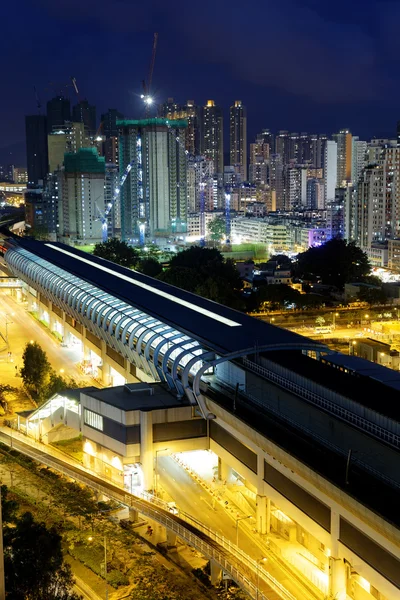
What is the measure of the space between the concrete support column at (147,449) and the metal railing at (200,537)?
0.19m

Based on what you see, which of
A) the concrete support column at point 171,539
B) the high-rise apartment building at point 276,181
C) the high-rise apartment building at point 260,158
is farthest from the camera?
the high-rise apartment building at point 260,158

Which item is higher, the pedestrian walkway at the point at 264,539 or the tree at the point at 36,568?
the tree at the point at 36,568

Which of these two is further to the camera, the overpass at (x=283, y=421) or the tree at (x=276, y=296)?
the tree at (x=276, y=296)

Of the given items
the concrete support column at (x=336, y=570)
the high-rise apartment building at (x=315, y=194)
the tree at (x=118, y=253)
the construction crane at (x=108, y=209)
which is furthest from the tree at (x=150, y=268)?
the high-rise apartment building at (x=315, y=194)

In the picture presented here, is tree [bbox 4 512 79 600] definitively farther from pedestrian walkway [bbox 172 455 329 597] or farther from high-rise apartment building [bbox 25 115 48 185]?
high-rise apartment building [bbox 25 115 48 185]

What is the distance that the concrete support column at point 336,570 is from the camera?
492 centimetres

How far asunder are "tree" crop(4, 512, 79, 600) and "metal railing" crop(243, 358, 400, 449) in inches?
86.5

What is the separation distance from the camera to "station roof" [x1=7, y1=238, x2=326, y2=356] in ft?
24.4

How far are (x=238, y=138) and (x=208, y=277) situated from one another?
43.5 meters

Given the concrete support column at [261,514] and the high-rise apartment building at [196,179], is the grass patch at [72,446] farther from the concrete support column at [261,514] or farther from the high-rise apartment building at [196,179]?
the high-rise apartment building at [196,179]

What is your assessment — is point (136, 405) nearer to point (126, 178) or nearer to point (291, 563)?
point (291, 563)

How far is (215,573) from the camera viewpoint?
5090 mm

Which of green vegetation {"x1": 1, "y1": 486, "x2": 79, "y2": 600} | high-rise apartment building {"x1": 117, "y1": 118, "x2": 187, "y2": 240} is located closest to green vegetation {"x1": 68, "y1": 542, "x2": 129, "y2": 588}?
green vegetation {"x1": 1, "y1": 486, "x2": 79, "y2": 600}

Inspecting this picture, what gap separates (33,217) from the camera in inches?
1405
